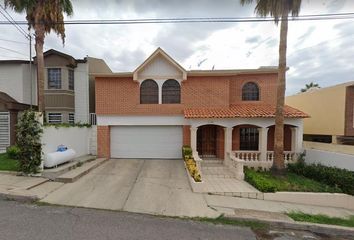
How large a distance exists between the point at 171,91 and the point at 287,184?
856cm

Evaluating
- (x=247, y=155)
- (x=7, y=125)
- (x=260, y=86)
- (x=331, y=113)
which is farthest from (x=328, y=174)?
(x=7, y=125)

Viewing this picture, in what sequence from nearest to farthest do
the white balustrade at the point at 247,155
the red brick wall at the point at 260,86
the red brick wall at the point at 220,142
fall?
1. the white balustrade at the point at 247,155
2. the red brick wall at the point at 220,142
3. the red brick wall at the point at 260,86

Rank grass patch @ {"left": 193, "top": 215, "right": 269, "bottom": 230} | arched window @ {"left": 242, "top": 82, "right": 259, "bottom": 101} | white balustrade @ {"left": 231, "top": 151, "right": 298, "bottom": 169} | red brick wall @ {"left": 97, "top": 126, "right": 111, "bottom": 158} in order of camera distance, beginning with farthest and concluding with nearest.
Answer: arched window @ {"left": 242, "top": 82, "right": 259, "bottom": 101} → red brick wall @ {"left": 97, "top": 126, "right": 111, "bottom": 158} → white balustrade @ {"left": 231, "top": 151, "right": 298, "bottom": 169} → grass patch @ {"left": 193, "top": 215, "right": 269, "bottom": 230}

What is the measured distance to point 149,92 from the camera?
1448 centimetres

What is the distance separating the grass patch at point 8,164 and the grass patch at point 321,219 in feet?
35.5

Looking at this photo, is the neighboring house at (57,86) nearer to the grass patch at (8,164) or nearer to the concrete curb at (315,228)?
the grass patch at (8,164)

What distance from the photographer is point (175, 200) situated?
7297 millimetres

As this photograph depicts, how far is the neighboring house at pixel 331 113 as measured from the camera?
14836 millimetres

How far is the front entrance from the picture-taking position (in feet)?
48.5

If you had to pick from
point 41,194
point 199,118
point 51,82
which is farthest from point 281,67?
point 51,82

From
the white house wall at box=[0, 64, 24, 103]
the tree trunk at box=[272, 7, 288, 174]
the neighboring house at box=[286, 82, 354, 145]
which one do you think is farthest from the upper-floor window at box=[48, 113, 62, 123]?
the neighboring house at box=[286, 82, 354, 145]

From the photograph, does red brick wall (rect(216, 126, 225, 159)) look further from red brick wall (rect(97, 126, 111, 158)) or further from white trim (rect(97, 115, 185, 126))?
red brick wall (rect(97, 126, 111, 158))

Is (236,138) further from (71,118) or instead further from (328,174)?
(71,118)

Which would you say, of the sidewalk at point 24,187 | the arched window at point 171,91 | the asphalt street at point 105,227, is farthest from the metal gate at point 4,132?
the arched window at point 171,91
